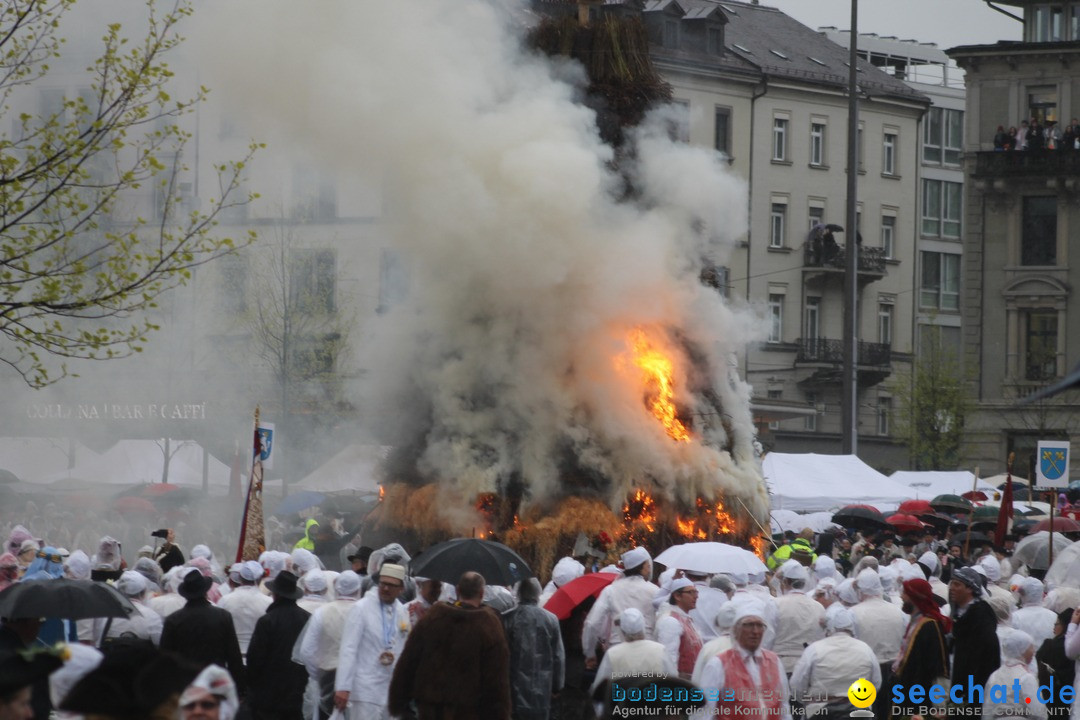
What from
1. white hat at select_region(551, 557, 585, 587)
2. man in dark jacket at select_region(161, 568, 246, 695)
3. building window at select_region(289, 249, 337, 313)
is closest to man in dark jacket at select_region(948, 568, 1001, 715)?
white hat at select_region(551, 557, 585, 587)

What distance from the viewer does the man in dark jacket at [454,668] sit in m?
10.9

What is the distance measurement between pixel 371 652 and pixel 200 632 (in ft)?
3.95

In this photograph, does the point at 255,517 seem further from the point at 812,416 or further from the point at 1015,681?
the point at 812,416

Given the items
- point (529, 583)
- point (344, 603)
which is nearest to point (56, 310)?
point (344, 603)

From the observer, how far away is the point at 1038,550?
21.2 meters

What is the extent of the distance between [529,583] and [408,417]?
1104cm

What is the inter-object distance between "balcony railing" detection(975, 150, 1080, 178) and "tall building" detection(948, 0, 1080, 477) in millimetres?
32

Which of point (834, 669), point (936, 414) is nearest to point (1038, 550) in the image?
point (834, 669)

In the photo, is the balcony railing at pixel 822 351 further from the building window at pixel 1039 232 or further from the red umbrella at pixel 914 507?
the red umbrella at pixel 914 507

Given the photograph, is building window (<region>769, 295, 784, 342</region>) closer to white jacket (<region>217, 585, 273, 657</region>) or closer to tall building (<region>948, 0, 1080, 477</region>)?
tall building (<region>948, 0, 1080, 477</region>)

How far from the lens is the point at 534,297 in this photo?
21.7 meters

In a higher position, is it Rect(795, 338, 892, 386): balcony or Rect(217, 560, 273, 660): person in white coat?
Rect(795, 338, 892, 386): balcony

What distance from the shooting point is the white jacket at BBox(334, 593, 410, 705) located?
38.7 feet

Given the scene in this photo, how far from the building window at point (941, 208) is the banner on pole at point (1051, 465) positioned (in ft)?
131
